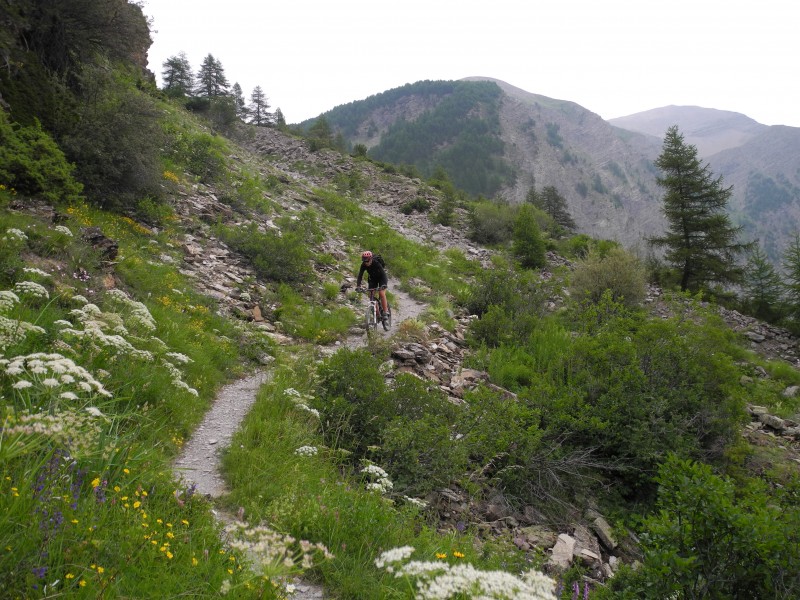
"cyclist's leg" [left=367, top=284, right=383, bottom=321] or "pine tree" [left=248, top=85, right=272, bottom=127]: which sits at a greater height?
"pine tree" [left=248, top=85, right=272, bottom=127]

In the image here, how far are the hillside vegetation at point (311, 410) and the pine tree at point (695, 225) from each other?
865 cm

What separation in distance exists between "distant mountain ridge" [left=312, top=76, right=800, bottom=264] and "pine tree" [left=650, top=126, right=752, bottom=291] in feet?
264

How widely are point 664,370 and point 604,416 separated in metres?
1.89

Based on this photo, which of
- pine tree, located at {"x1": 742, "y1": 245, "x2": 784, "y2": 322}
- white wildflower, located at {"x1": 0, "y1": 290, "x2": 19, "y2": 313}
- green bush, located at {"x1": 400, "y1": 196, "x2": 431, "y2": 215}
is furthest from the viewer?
green bush, located at {"x1": 400, "y1": 196, "x2": 431, "y2": 215}

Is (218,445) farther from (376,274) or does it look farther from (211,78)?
(211,78)

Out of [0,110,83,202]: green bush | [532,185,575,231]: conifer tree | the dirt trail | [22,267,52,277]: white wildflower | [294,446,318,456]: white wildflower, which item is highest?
[532,185,575,231]: conifer tree

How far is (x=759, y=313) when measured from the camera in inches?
814

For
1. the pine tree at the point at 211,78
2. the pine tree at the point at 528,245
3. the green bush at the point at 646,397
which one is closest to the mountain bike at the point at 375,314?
the green bush at the point at 646,397

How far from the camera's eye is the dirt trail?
3.53 metres

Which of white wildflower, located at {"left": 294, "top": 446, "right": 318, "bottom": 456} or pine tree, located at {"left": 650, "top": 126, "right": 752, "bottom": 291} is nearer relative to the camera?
white wildflower, located at {"left": 294, "top": 446, "right": 318, "bottom": 456}

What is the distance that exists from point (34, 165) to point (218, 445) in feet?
24.7

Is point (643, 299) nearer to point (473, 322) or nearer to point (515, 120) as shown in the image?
point (473, 322)

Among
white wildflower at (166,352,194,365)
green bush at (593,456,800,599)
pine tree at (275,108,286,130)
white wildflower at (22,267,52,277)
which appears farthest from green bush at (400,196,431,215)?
pine tree at (275,108,286,130)

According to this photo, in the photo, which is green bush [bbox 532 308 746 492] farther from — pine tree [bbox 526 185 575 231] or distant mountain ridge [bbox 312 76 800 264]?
distant mountain ridge [bbox 312 76 800 264]
